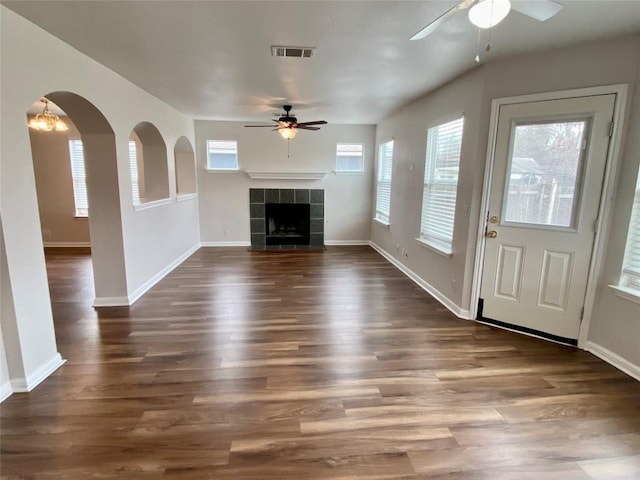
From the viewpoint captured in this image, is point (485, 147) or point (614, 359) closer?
point (614, 359)

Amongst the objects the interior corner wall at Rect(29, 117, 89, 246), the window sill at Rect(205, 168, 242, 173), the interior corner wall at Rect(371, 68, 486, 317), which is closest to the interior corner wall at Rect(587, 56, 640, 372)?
the interior corner wall at Rect(371, 68, 486, 317)

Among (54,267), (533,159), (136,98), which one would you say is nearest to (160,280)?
(54,267)

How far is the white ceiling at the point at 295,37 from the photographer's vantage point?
2.09 m

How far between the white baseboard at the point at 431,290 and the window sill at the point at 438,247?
0.50m

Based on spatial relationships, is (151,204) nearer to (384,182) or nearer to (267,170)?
(267,170)

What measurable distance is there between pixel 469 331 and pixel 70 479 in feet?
10.3

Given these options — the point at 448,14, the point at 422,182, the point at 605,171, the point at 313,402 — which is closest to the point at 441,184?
the point at 422,182

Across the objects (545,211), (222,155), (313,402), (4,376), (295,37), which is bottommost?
(313,402)

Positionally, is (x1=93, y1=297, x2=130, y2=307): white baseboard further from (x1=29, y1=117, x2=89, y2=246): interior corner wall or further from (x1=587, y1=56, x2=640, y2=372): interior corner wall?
(x1=587, y1=56, x2=640, y2=372): interior corner wall

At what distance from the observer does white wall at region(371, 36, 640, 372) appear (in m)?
2.48

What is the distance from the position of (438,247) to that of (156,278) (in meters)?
3.79

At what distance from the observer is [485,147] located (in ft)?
10.3

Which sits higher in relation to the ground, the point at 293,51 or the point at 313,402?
the point at 293,51

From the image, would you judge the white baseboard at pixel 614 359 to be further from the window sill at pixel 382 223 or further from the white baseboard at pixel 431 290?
the window sill at pixel 382 223
